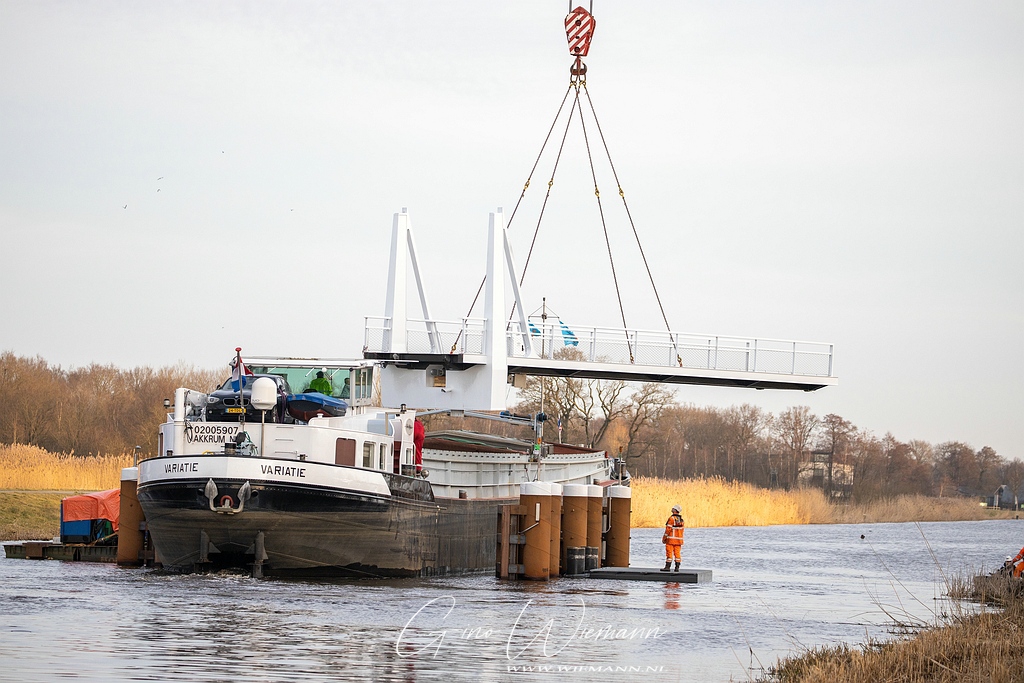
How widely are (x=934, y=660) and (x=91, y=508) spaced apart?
2202cm

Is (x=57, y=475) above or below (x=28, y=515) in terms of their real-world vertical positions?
above

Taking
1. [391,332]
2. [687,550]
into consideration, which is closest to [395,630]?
[391,332]

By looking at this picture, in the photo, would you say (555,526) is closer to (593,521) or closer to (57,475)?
(593,521)

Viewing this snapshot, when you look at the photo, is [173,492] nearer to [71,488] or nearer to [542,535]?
[542,535]

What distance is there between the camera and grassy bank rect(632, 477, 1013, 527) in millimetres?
50938

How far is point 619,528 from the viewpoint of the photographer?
30.1 metres

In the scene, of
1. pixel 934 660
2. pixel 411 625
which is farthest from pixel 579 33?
pixel 934 660

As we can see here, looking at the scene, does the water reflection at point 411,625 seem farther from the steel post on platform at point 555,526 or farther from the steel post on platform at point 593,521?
the steel post on platform at point 593,521

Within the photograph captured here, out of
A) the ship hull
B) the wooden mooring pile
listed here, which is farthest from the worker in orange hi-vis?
the ship hull

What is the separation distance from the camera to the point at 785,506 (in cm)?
5831

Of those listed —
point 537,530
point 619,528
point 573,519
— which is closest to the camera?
point 537,530

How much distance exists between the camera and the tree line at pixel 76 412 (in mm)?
57312

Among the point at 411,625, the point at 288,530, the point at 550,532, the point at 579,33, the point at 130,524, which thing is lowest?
the point at 411,625

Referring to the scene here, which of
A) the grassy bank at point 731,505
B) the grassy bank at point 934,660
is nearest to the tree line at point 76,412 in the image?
the grassy bank at point 731,505
